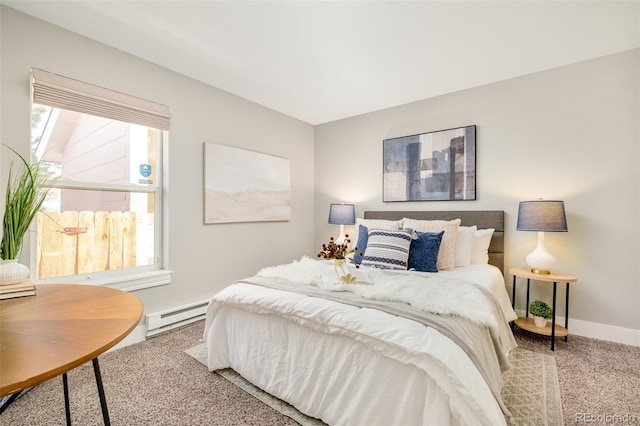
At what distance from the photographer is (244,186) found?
339 cm

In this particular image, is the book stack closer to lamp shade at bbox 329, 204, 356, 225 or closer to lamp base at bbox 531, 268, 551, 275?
lamp shade at bbox 329, 204, 356, 225

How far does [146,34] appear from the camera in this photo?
2201 millimetres

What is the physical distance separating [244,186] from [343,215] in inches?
52.1

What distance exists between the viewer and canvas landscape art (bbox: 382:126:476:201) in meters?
3.12

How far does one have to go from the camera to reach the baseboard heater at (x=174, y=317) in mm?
2527

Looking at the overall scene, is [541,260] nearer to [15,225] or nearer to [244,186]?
[244,186]

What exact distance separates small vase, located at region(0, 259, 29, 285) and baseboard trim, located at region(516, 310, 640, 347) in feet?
13.1

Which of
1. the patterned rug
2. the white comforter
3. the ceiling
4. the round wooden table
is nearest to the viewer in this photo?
the round wooden table

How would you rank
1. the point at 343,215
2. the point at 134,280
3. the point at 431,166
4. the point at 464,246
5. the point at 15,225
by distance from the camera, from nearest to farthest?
the point at 15,225
the point at 134,280
the point at 464,246
the point at 431,166
the point at 343,215

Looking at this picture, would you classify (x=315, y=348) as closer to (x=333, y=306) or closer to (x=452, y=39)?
(x=333, y=306)

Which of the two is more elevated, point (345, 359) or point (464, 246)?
point (464, 246)

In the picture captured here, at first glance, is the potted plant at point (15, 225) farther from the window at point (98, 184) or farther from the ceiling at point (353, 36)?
the ceiling at point (353, 36)

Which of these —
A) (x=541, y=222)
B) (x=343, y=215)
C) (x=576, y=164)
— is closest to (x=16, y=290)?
(x=343, y=215)

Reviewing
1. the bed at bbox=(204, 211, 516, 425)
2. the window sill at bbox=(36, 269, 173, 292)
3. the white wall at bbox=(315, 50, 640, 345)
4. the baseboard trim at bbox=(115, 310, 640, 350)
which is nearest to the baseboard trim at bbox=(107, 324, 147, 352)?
the baseboard trim at bbox=(115, 310, 640, 350)
